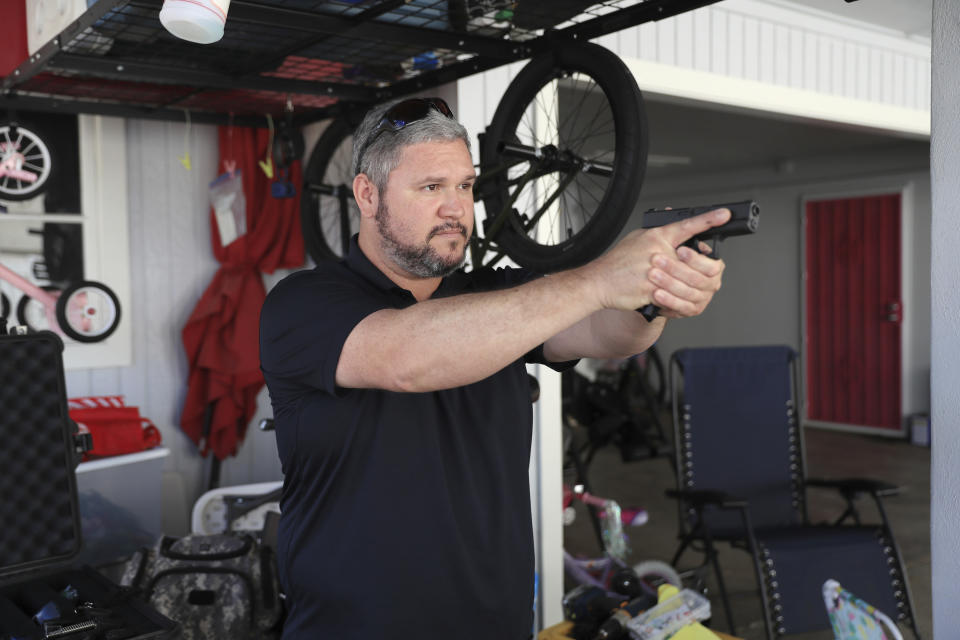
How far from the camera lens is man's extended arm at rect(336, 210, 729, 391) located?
1.00 m

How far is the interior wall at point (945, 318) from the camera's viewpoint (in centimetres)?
167

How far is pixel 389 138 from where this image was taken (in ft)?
4.68

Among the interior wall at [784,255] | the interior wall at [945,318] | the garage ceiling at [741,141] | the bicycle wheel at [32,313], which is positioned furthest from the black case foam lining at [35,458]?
the interior wall at [784,255]

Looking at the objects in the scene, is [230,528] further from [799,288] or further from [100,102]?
[799,288]

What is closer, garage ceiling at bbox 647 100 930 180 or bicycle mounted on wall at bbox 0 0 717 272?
bicycle mounted on wall at bbox 0 0 717 272

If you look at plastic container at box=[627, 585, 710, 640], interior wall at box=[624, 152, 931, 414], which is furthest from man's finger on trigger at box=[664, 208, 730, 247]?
interior wall at box=[624, 152, 931, 414]

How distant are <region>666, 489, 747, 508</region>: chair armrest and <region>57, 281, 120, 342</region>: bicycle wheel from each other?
2358 mm

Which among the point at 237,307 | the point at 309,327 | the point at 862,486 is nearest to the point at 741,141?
the point at 862,486

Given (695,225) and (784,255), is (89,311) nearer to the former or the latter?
(695,225)

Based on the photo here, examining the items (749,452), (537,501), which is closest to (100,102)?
(537,501)

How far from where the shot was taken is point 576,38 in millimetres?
2057

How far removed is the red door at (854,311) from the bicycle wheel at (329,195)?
21.6ft

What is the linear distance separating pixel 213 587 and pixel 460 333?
1789 millimetres

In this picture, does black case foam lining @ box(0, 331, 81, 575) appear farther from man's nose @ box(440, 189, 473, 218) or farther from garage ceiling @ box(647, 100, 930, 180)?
garage ceiling @ box(647, 100, 930, 180)
